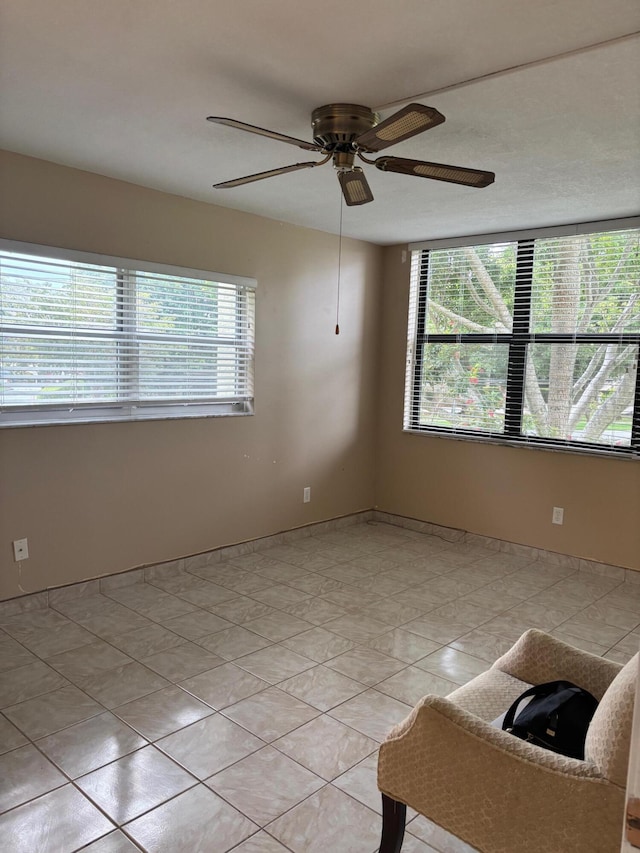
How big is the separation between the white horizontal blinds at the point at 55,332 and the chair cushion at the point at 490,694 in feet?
8.25

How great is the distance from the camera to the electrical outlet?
3258 millimetres

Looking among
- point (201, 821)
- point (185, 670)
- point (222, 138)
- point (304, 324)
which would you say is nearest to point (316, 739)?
point (201, 821)

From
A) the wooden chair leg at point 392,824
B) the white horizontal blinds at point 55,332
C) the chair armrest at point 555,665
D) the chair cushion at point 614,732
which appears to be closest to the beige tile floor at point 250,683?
the wooden chair leg at point 392,824

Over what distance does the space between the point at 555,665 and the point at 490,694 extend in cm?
24

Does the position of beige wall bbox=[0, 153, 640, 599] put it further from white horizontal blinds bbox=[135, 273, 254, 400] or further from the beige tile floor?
the beige tile floor

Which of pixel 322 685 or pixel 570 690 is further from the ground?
pixel 570 690

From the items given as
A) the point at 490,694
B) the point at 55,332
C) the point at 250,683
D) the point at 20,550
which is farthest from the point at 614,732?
the point at 55,332

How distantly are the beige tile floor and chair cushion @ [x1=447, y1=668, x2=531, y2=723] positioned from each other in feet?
1.36

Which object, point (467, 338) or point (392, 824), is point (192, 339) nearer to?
point (467, 338)

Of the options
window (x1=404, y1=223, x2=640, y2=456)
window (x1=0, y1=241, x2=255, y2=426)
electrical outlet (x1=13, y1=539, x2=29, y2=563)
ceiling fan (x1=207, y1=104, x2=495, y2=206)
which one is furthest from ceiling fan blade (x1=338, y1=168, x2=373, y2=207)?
electrical outlet (x1=13, y1=539, x2=29, y2=563)

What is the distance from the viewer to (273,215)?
13.9ft

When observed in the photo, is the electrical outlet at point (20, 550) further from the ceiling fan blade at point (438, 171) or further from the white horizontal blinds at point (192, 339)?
the ceiling fan blade at point (438, 171)

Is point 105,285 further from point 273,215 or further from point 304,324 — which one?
point 304,324

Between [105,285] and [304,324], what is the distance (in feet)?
5.15
